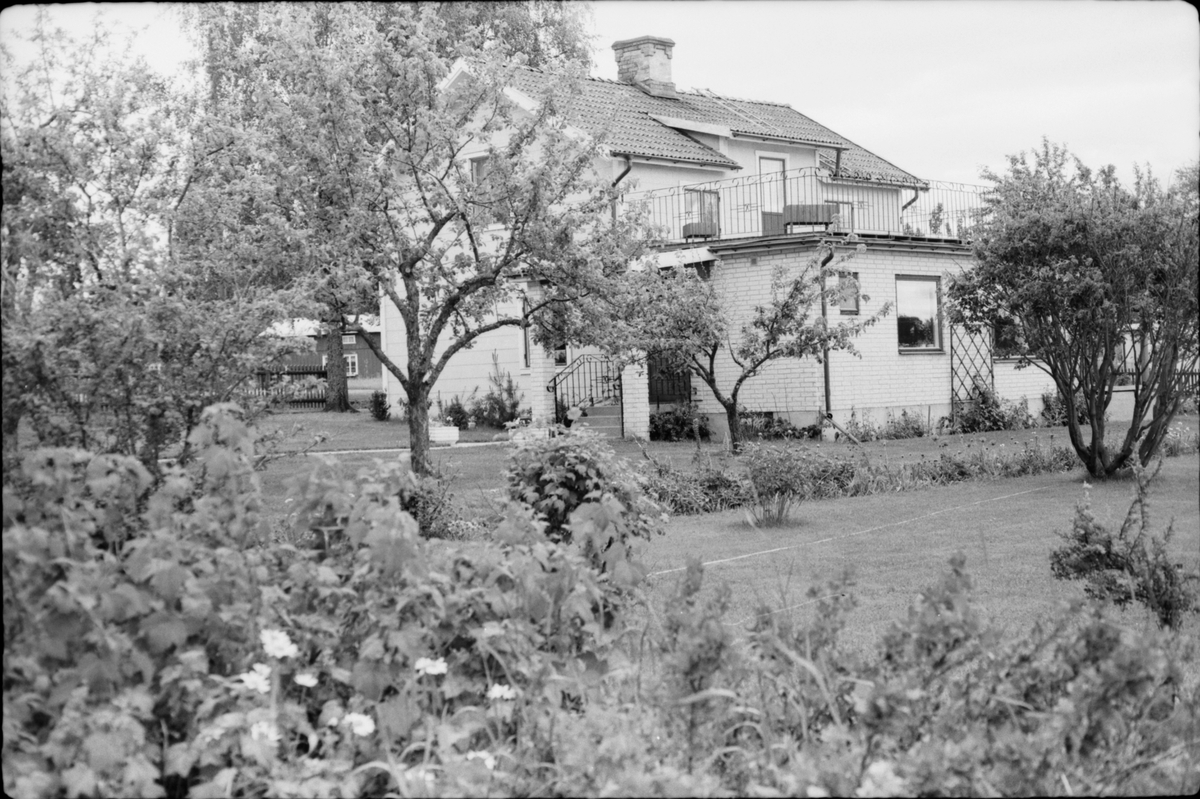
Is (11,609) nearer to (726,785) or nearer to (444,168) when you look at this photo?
(726,785)

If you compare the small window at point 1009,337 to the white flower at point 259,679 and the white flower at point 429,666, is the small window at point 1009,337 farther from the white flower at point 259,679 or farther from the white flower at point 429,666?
the white flower at point 259,679

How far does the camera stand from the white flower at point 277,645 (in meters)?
3.33

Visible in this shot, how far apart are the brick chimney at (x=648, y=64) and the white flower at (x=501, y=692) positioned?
2705 centimetres

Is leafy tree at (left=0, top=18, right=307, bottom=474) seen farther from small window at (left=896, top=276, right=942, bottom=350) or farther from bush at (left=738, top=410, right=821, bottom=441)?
small window at (left=896, top=276, right=942, bottom=350)

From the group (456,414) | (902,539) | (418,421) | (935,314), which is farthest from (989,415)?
(902,539)

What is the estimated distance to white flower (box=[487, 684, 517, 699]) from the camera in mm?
3482

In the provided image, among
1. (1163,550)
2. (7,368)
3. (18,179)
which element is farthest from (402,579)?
(1163,550)

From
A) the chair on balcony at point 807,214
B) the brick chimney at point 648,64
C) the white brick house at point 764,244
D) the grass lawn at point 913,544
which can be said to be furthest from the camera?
the brick chimney at point 648,64

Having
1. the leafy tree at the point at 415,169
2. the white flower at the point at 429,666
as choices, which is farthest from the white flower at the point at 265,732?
the leafy tree at the point at 415,169

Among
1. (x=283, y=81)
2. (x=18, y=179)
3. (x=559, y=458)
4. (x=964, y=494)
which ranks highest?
(x=283, y=81)

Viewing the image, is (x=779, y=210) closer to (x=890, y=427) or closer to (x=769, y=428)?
(x=890, y=427)

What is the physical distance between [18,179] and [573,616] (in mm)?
3558

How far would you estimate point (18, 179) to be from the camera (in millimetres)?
5773

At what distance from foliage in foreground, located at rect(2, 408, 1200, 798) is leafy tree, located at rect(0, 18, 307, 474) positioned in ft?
1.98
